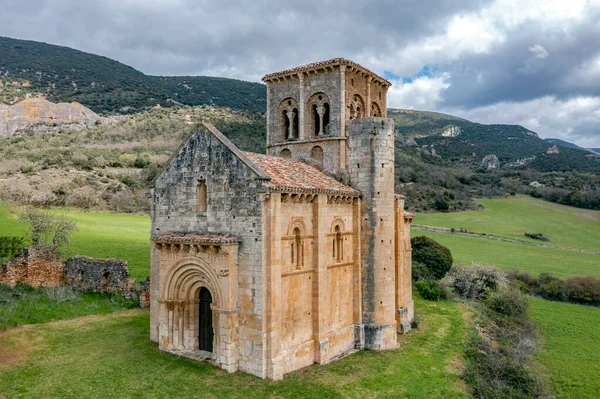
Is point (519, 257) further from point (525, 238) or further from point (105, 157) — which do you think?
point (105, 157)

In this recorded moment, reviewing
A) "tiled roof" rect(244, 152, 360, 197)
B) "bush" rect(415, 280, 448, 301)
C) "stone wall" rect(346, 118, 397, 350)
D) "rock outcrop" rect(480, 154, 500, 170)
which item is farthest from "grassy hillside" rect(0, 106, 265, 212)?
"rock outcrop" rect(480, 154, 500, 170)

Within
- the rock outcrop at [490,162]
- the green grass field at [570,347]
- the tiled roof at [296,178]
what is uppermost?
the rock outcrop at [490,162]

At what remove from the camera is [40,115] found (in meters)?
65.6

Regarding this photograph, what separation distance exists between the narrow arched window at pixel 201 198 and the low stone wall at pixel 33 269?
40.2 ft

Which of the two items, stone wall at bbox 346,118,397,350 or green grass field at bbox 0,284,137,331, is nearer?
stone wall at bbox 346,118,397,350

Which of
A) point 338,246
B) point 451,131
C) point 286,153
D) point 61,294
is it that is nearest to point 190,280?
point 338,246

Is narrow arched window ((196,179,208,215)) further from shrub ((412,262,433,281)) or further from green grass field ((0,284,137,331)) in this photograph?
shrub ((412,262,433,281))

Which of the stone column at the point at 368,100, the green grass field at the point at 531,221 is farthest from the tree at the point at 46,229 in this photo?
the green grass field at the point at 531,221

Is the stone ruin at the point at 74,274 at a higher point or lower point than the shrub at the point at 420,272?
higher

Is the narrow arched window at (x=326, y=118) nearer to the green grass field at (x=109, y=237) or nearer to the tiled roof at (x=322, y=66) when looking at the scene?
the tiled roof at (x=322, y=66)

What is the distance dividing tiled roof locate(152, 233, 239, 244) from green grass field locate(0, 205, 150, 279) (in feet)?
34.8

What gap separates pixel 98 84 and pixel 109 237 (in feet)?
209

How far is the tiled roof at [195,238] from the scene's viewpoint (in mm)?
12961

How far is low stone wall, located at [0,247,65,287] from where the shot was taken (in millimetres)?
20875
